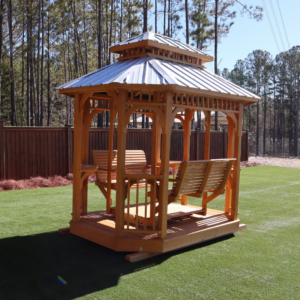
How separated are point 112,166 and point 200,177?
79.4 inches

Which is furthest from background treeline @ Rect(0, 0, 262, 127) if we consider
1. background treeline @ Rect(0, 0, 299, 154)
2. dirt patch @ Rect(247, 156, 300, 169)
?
dirt patch @ Rect(247, 156, 300, 169)

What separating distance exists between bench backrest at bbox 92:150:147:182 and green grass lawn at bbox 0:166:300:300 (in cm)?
110

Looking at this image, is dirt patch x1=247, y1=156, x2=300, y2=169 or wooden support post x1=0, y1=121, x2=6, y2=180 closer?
wooden support post x1=0, y1=121, x2=6, y2=180

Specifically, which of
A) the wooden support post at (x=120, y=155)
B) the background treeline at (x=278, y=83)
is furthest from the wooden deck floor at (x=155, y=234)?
the background treeline at (x=278, y=83)

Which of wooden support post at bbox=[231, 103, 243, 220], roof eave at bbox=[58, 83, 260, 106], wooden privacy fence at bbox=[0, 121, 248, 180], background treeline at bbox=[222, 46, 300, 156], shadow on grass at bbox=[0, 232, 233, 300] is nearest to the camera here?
shadow on grass at bbox=[0, 232, 233, 300]

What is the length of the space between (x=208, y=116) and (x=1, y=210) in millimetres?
4403

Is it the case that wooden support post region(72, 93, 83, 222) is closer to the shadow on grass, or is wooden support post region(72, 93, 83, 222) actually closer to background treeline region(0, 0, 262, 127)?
the shadow on grass

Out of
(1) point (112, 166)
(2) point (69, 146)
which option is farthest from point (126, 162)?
(2) point (69, 146)

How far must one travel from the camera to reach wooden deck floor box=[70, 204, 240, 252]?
4.64m

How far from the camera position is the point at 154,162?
5.58 meters

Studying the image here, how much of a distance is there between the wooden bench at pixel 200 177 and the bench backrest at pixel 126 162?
145 cm

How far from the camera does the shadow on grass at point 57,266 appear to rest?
350 cm

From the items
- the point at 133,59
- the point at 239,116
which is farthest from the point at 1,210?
the point at 239,116

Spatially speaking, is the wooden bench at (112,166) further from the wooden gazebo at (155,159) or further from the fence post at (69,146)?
the fence post at (69,146)
